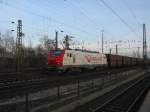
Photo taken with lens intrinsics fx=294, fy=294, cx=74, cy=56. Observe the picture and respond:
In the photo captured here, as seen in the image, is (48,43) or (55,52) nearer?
(55,52)

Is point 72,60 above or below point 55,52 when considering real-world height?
below

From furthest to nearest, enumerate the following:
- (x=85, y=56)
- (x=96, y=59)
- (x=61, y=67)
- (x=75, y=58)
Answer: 1. (x=96, y=59)
2. (x=85, y=56)
3. (x=75, y=58)
4. (x=61, y=67)

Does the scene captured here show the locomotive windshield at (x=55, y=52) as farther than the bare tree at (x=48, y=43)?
No

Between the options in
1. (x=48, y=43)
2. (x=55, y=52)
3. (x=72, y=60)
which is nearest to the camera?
(x=55, y=52)

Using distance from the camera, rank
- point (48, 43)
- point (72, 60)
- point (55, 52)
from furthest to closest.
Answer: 1. point (48, 43)
2. point (72, 60)
3. point (55, 52)

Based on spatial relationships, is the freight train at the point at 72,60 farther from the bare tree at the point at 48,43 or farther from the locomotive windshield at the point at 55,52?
the bare tree at the point at 48,43

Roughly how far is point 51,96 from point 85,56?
3096cm

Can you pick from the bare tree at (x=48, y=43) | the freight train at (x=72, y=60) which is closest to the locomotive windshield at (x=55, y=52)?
the freight train at (x=72, y=60)

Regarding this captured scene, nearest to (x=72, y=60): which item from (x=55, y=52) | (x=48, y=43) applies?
(x=55, y=52)

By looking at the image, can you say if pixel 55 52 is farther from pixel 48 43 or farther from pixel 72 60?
pixel 48 43

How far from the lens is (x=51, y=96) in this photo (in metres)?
Answer: 15.3

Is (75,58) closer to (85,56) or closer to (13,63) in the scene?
(85,56)

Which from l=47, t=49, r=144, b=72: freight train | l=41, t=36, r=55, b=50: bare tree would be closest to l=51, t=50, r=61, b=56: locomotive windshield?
l=47, t=49, r=144, b=72: freight train

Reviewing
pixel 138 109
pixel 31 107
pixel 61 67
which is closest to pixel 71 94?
pixel 138 109
